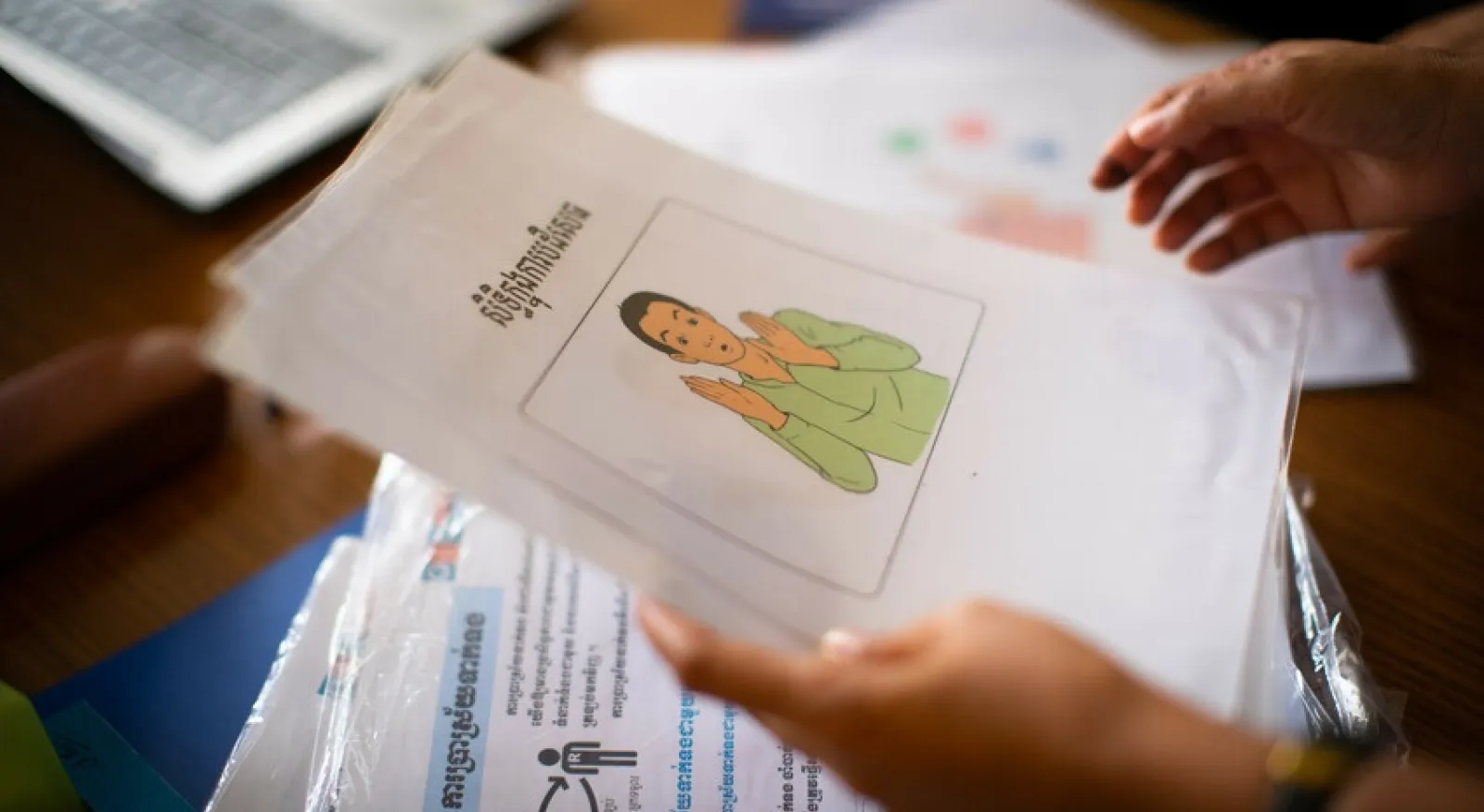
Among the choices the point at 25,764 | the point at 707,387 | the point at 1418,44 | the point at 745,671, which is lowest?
the point at 25,764

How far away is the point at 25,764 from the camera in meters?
0.39

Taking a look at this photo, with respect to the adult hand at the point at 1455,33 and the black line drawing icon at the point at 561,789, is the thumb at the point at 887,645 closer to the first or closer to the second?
the black line drawing icon at the point at 561,789

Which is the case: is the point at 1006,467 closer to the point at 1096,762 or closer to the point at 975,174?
the point at 1096,762

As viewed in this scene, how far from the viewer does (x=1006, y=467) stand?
1.37 feet

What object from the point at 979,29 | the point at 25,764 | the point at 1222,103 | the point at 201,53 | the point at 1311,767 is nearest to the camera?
the point at 1311,767

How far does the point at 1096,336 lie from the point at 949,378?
0.24ft

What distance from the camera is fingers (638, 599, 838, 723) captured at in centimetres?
31

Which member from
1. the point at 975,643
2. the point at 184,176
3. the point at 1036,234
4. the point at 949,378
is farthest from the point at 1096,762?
the point at 184,176

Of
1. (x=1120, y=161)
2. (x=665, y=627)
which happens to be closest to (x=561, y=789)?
(x=665, y=627)

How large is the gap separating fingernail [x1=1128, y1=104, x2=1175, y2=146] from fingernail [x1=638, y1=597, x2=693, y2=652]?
351 millimetres

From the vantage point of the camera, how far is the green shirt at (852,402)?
16.2 inches

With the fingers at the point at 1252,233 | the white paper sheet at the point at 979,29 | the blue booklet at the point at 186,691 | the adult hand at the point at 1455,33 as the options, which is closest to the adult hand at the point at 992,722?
the blue booklet at the point at 186,691

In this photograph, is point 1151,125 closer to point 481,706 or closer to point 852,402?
point 852,402

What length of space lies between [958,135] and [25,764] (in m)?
0.60
